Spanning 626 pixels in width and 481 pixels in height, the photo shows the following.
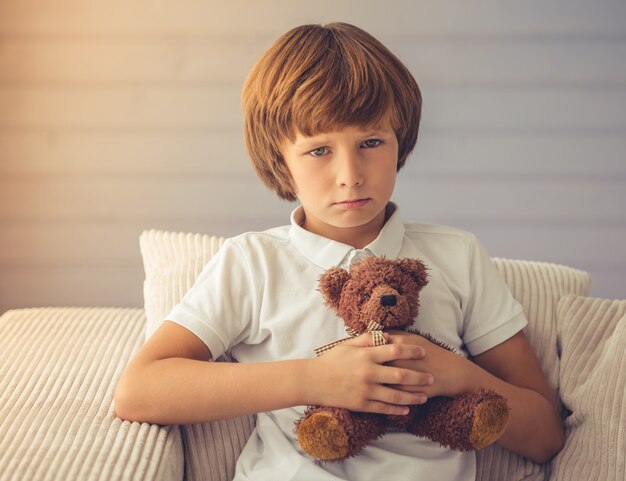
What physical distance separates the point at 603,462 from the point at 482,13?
1558 millimetres

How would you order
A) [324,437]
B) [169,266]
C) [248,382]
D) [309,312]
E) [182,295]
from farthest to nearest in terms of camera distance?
[169,266] → [182,295] → [309,312] → [248,382] → [324,437]

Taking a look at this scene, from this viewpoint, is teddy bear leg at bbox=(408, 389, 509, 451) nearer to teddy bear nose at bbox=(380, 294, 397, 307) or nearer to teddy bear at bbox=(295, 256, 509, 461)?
teddy bear at bbox=(295, 256, 509, 461)

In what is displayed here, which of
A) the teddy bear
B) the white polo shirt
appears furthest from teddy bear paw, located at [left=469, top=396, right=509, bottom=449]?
the white polo shirt

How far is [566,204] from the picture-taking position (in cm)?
254

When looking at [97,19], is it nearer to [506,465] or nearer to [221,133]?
[221,133]

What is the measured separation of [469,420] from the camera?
113 centimetres

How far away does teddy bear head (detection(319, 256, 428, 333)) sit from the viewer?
1137 mm

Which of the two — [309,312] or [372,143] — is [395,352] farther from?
[372,143]

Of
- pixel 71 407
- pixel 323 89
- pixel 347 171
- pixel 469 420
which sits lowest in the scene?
pixel 71 407

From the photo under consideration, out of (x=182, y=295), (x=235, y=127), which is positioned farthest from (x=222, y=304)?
(x=235, y=127)

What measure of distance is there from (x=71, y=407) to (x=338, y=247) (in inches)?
20.9

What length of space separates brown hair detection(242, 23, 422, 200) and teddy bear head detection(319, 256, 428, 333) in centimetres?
25

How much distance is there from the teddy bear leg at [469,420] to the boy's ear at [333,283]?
0.75 feet

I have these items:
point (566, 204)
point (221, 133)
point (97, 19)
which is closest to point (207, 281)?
point (221, 133)
